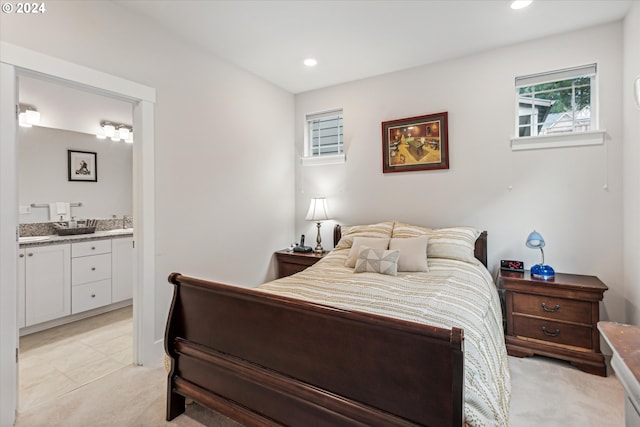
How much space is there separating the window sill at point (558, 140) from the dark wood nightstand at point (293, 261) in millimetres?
2325

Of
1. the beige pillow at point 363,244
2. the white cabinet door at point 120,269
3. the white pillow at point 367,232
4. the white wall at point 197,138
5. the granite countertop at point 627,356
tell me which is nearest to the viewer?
the granite countertop at point 627,356

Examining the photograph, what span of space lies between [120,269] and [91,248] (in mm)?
429

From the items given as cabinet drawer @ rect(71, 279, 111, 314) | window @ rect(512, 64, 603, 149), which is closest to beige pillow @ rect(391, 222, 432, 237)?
window @ rect(512, 64, 603, 149)

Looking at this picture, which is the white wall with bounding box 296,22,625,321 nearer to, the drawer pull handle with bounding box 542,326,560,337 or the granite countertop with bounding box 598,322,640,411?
the drawer pull handle with bounding box 542,326,560,337

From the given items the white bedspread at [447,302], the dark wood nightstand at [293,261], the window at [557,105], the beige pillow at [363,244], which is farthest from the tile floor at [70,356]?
the window at [557,105]

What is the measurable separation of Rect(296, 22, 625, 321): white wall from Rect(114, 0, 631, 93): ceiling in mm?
215

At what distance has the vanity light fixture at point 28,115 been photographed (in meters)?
3.49

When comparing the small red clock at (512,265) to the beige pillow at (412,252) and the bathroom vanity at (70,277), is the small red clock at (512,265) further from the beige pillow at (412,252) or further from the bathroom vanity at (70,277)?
the bathroom vanity at (70,277)

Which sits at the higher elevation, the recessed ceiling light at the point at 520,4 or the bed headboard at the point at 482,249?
the recessed ceiling light at the point at 520,4

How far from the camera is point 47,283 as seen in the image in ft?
10.4

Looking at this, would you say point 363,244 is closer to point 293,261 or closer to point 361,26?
point 293,261

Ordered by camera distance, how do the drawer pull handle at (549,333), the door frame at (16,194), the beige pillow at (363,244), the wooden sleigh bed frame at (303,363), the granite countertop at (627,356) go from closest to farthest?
1. the granite countertop at (627,356)
2. the wooden sleigh bed frame at (303,363)
3. the door frame at (16,194)
4. the drawer pull handle at (549,333)
5. the beige pillow at (363,244)

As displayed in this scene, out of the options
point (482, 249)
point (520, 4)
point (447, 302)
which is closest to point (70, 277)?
point (447, 302)

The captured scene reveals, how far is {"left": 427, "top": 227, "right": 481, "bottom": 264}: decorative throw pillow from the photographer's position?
2789 mm
